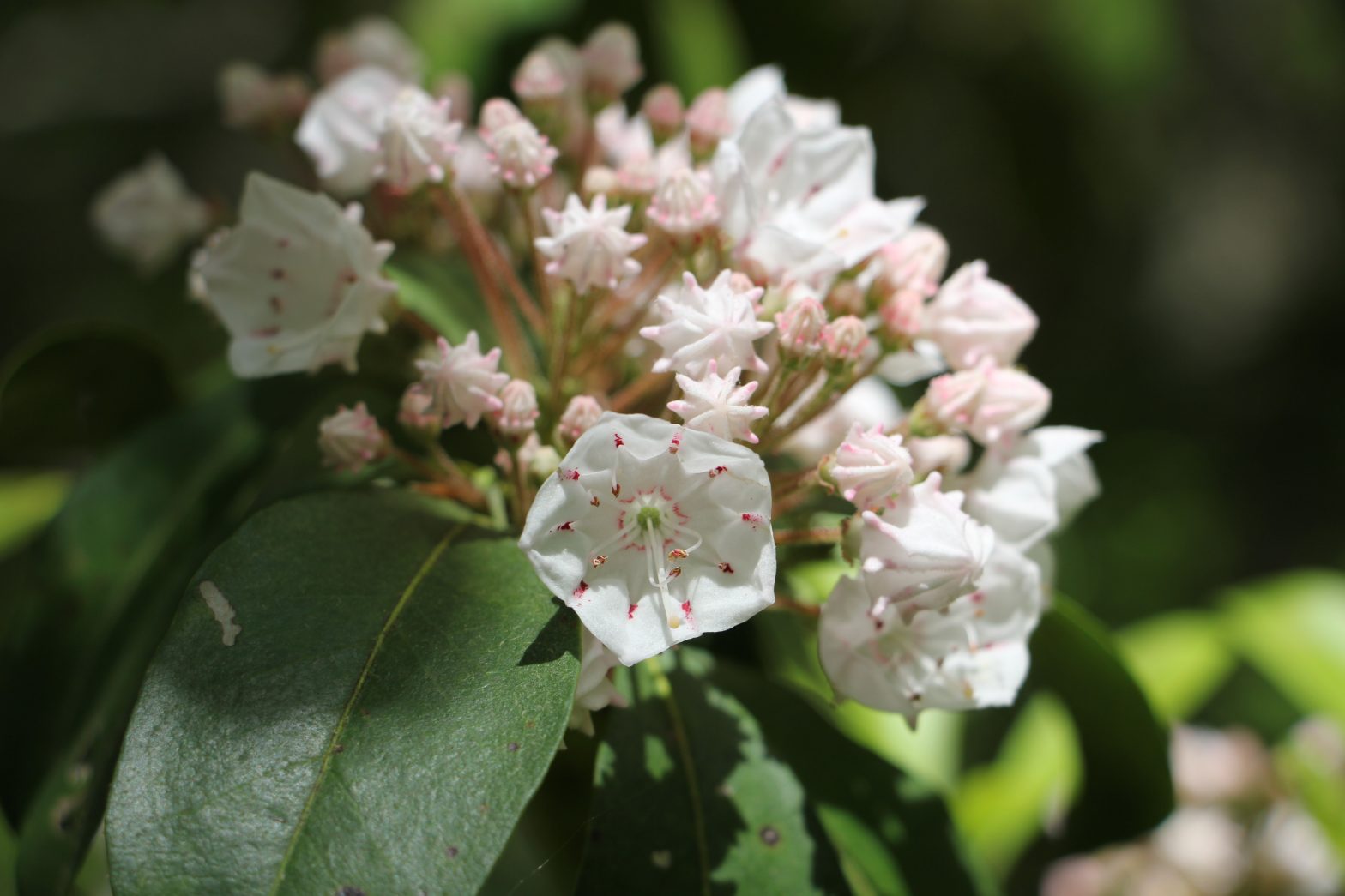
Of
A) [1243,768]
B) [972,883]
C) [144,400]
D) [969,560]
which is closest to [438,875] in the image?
[969,560]

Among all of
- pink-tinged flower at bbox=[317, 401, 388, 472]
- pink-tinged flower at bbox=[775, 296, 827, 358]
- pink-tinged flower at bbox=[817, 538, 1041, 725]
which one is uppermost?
pink-tinged flower at bbox=[775, 296, 827, 358]

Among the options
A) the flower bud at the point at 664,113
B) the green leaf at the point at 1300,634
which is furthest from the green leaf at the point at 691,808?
the green leaf at the point at 1300,634

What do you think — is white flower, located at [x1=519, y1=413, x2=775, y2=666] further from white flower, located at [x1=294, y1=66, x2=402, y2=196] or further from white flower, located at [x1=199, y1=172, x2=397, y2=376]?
white flower, located at [x1=294, y1=66, x2=402, y2=196]

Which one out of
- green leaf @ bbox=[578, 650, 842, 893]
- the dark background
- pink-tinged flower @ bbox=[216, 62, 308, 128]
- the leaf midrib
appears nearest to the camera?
Answer: the leaf midrib

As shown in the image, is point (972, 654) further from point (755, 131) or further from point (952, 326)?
point (755, 131)

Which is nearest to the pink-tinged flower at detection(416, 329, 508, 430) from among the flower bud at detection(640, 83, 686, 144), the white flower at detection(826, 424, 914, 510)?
the white flower at detection(826, 424, 914, 510)
